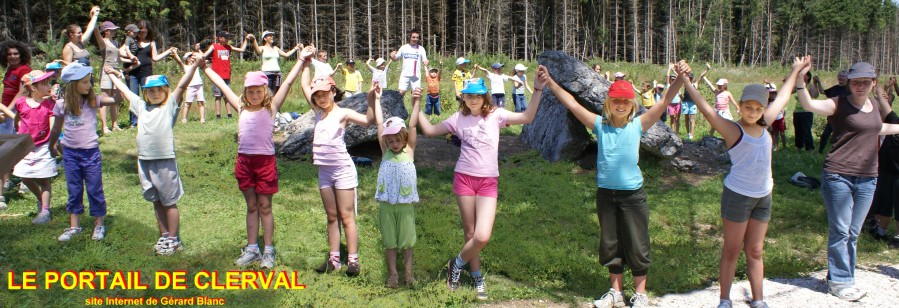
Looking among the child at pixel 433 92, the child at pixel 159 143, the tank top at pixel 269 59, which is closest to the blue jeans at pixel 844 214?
the child at pixel 159 143

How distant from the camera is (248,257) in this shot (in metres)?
5.64

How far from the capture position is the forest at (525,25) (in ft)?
115

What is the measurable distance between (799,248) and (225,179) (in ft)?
24.3

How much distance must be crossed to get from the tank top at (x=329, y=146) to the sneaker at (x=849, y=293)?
4.43 meters

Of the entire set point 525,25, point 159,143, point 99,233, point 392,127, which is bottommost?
point 99,233

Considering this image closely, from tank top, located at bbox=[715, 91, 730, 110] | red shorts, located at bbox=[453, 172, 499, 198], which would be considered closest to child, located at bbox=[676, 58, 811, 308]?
red shorts, located at bbox=[453, 172, 499, 198]

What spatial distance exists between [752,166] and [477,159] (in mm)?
2091

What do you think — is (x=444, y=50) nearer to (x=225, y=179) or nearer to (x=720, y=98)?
(x=720, y=98)

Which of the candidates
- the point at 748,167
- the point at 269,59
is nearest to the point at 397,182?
the point at 748,167

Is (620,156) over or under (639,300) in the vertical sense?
over

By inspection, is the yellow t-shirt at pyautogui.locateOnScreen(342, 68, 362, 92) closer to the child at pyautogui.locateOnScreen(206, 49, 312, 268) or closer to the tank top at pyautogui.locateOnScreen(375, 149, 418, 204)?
the child at pyautogui.locateOnScreen(206, 49, 312, 268)

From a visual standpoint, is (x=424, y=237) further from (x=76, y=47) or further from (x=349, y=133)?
(x=76, y=47)

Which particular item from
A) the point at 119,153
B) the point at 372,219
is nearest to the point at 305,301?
the point at 372,219

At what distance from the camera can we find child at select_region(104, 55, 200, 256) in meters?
5.52
